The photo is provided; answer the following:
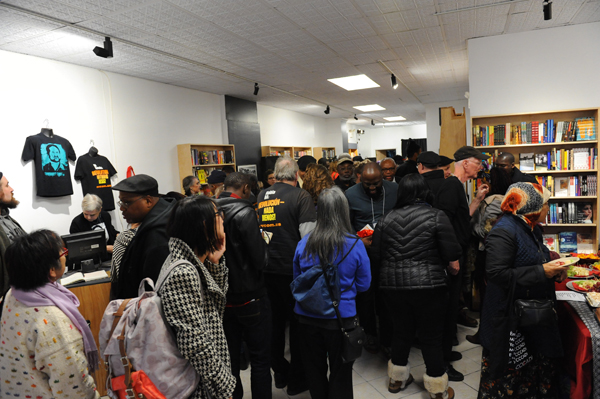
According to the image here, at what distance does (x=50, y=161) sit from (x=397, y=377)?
16.2ft

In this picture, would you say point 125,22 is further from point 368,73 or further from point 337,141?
point 337,141

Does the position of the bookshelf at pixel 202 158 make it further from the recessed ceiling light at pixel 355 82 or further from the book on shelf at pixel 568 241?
the book on shelf at pixel 568 241

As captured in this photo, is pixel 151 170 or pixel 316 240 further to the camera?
pixel 151 170

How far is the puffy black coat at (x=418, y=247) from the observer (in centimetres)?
251

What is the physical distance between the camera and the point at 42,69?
4934 mm

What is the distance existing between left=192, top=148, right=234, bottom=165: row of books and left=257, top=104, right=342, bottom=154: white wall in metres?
2.09

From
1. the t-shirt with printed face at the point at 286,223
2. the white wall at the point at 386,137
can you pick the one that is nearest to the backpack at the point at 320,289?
the t-shirt with printed face at the point at 286,223

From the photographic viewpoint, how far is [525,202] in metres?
2.21

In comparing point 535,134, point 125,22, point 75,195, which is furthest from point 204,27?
point 535,134

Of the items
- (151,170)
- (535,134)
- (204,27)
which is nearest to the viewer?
(204,27)

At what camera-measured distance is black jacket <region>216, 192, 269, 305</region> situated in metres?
2.34

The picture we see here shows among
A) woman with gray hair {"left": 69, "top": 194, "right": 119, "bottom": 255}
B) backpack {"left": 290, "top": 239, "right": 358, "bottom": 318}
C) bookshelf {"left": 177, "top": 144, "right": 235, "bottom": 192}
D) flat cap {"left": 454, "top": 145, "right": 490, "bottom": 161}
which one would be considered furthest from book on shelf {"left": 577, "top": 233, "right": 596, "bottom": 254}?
bookshelf {"left": 177, "top": 144, "right": 235, "bottom": 192}

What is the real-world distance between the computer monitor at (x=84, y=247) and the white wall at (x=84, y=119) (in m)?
2.20

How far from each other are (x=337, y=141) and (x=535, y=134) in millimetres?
9843
